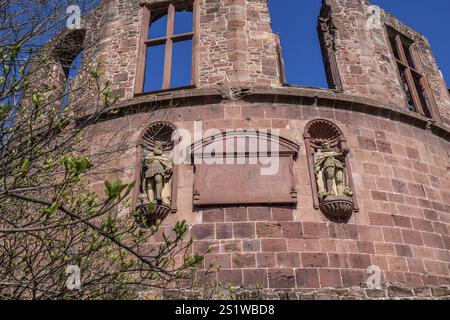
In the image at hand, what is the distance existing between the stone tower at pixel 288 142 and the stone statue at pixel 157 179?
0.15m

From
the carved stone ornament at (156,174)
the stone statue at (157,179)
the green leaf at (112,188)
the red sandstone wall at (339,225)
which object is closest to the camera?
the green leaf at (112,188)

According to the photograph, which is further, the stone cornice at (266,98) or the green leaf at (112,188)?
the stone cornice at (266,98)

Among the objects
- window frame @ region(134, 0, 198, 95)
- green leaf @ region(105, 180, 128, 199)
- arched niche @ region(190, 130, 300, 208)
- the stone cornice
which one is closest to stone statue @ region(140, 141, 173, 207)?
arched niche @ region(190, 130, 300, 208)

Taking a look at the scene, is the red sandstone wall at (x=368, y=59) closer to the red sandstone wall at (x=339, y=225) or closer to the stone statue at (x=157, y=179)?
the red sandstone wall at (x=339, y=225)

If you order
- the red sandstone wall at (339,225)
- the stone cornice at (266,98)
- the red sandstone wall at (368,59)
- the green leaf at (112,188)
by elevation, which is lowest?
the green leaf at (112,188)

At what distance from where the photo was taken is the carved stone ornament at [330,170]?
7.87m

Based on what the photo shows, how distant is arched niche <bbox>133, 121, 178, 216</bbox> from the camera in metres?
8.25

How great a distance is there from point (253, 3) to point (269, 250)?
638 centimetres

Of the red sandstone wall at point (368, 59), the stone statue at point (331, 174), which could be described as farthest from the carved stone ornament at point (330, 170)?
the red sandstone wall at point (368, 59)

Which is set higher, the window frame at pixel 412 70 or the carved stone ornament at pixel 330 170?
the window frame at pixel 412 70

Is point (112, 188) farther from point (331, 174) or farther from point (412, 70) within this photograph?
point (412, 70)

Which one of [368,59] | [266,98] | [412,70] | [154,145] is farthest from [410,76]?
[154,145]
